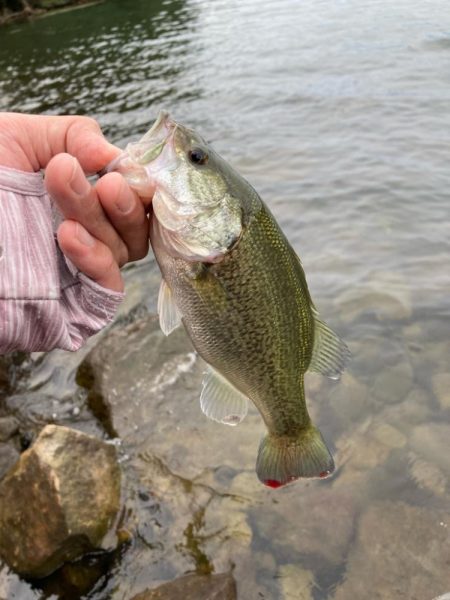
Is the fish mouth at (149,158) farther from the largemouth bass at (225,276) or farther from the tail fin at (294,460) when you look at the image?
the tail fin at (294,460)

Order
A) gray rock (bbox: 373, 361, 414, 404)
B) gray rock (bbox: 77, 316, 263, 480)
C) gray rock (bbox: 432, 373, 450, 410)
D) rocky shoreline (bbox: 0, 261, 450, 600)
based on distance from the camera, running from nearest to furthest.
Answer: rocky shoreline (bbox: 0, 261, 450, 600) → gray rock (bbox: 77, 316, 263, 480) → gray rock (bbox: 432, 373, 450, 410) → gray rock (bbox: 373, 361, 414, 404)

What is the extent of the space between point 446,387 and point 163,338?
3484 millimetres

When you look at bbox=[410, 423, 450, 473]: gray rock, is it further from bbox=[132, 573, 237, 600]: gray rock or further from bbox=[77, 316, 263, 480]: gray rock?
bbox=[132, 573, 237, 600]: gray rock

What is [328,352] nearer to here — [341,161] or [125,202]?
[125,202]

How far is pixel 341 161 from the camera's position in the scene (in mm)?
11000

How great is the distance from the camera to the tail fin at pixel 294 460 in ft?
10.5

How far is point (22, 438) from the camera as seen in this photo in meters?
6.13

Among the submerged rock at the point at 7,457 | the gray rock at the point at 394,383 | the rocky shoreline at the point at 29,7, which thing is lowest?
the gray rock at the point at 394,383

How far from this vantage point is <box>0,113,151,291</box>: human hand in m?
2.33

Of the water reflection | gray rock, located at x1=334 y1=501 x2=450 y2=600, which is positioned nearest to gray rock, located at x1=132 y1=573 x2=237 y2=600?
gray rock, located at x1=334 y1=501 x2=450 y2=600

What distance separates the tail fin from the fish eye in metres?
1.65

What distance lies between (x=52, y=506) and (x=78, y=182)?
130 inches

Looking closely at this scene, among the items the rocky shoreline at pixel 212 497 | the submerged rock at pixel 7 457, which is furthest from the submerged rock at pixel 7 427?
the submerged rock at pixel 7 457

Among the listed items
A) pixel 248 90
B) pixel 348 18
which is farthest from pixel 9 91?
pixel 348 18
